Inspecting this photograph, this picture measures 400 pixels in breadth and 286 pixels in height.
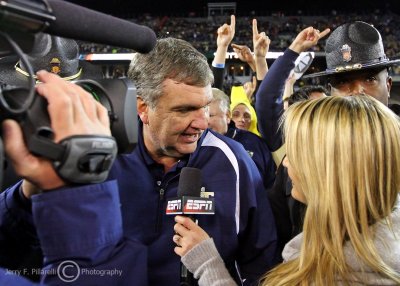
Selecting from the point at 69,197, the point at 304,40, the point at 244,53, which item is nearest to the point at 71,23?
the point at 69,197

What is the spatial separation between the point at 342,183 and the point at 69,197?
717mm

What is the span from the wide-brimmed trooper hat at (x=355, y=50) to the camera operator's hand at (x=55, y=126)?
1.62m

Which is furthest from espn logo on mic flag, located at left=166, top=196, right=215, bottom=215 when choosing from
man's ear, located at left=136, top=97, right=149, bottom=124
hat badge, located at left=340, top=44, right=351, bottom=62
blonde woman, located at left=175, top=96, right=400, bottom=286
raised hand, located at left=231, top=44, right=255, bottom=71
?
raised hand, located at left=231, top=44, right=255, bottom=71

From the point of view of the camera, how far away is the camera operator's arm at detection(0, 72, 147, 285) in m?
0.58

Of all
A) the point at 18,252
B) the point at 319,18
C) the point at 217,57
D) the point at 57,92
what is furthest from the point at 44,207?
the point at 319,18

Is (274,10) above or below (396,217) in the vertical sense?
above

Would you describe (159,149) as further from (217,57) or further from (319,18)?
(319,18)

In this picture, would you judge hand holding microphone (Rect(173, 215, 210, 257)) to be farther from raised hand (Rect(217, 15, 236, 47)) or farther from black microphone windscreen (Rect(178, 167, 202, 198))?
raised hand (Rect(217, 15, 236, 47))

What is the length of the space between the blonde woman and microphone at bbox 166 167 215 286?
0.85 feet

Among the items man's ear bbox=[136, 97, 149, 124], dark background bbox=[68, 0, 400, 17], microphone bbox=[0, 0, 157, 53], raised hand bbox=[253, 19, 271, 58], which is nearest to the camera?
microphone bbox=[0, 0, 157, 53]

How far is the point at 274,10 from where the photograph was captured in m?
26.6

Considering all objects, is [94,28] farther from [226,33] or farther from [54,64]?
[226,33]

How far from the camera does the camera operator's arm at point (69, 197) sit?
0.58 m

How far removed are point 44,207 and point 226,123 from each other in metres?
2.52
